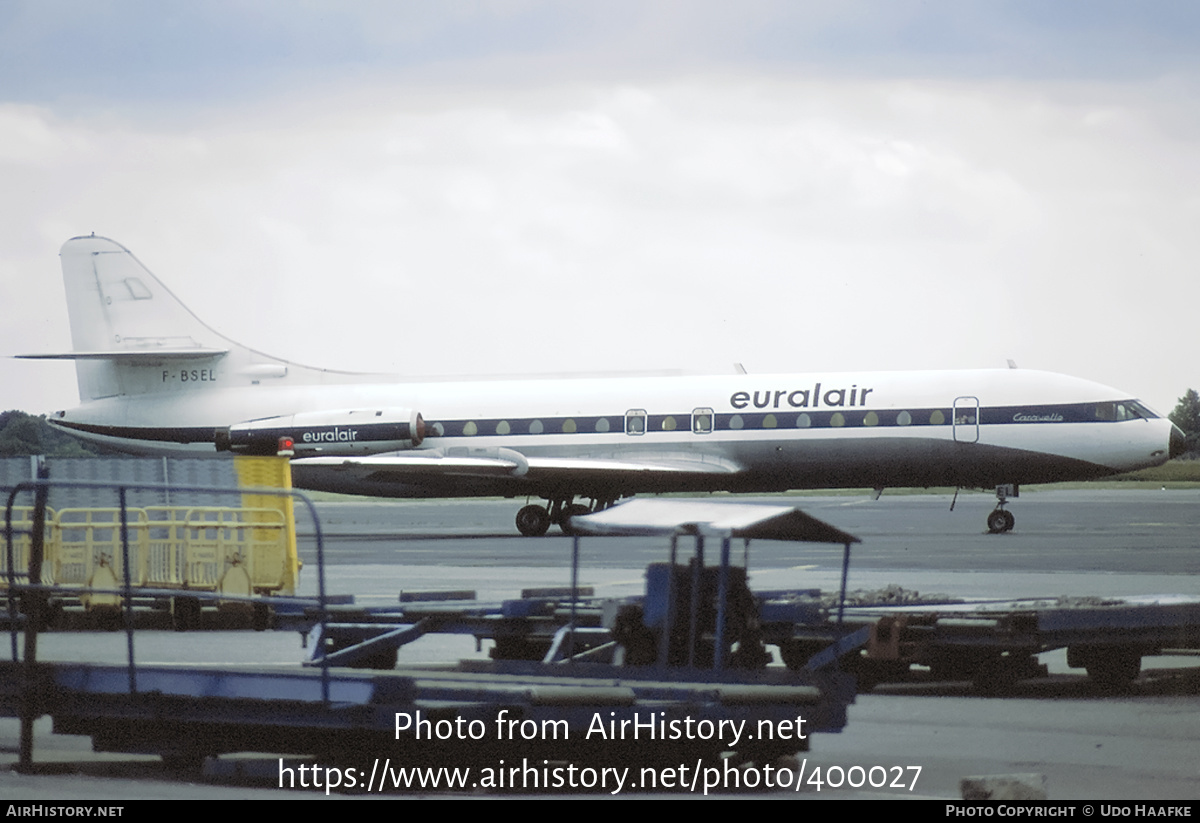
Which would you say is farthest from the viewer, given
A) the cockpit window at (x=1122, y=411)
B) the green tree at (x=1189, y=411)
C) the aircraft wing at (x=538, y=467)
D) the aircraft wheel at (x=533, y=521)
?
the green tree at (x=1189, y=411)

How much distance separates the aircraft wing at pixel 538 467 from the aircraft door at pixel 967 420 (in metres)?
4.51

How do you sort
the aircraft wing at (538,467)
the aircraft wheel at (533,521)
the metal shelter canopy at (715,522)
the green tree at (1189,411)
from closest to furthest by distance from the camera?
the metal shelter canopy at (715,522) → the aircraft wing at (538,467) → the aircraft wheel at (533,521) → the green tree at (1189,411)

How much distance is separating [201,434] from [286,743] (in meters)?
30.1

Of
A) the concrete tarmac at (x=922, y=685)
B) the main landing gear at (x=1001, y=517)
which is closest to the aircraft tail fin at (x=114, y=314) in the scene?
the concrete tarmac at (x=922, y=685)

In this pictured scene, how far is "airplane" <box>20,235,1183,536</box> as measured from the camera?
98.8 ft

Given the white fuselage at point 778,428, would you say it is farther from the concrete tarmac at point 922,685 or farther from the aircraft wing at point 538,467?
the concrete tarmac at point 922,685

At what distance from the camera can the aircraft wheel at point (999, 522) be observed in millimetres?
30297

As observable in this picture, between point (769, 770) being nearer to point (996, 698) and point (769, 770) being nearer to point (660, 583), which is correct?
point (660, 583)

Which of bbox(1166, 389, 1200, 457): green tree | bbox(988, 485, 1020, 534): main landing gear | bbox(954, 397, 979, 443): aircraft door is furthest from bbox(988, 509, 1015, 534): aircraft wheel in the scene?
bbox(1166, 389, 1200, 457): green tree

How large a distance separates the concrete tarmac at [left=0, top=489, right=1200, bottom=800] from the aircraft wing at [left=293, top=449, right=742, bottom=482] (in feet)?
4.50

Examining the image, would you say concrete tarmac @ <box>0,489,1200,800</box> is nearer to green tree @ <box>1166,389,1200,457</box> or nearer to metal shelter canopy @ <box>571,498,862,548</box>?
metal shelter canopy @ <box>571,498,862,548</box>

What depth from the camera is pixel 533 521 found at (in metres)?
32.2

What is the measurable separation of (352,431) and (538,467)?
4.43m

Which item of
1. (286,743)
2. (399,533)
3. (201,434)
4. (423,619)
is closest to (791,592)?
(423,619)
